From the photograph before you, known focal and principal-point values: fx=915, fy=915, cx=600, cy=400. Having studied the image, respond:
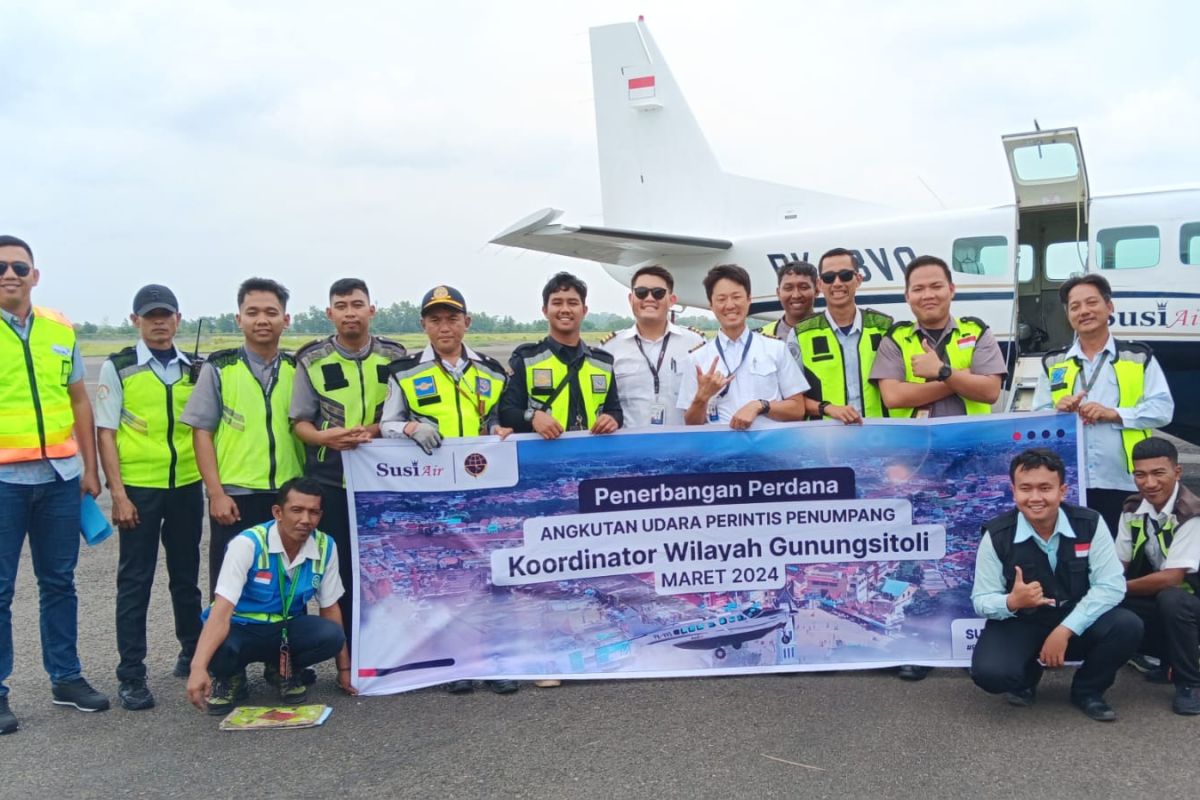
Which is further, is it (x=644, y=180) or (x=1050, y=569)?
(x=644, y=180)

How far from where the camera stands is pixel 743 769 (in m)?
3.48

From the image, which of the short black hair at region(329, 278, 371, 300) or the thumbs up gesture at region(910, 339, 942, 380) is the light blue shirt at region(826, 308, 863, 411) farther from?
the short black hair at region(329, 278, 371, 300)

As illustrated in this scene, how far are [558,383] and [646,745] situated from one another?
1830 millimetres

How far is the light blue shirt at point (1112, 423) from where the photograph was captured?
441 centimetres

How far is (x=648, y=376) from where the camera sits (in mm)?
5023

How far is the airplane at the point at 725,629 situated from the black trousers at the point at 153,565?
2.41 m

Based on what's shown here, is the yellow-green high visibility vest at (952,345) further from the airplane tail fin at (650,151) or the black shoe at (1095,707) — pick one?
the airplane tail fin at (650,151)

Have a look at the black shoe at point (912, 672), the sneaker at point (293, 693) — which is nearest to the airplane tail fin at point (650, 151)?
the black shoe at point (912, 672)

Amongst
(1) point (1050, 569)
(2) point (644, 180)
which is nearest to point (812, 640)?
(1) point (1050, 569)

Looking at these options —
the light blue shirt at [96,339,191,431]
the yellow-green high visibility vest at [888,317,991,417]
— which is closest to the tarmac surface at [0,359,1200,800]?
the light blue shirt at [96,339,191,431]

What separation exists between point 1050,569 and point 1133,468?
0.76m

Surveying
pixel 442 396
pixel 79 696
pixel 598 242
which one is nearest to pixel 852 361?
pixel 442 396

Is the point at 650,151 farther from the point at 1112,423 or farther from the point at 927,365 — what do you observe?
the point at 1112,423

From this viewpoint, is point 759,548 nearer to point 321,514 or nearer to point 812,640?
point 812,640
